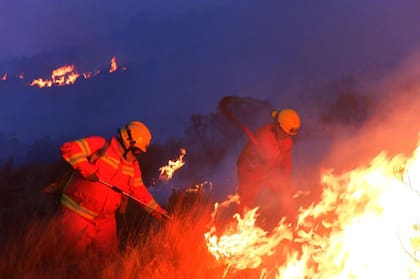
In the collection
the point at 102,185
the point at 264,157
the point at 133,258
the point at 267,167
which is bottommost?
the point at 133,258

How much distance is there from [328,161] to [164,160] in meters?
6.32

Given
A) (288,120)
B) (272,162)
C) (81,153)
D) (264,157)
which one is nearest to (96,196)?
(81,153)

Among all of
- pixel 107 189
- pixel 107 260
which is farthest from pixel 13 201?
pixel 107 260

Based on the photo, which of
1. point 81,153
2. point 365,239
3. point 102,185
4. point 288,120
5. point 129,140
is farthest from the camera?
point 288,120

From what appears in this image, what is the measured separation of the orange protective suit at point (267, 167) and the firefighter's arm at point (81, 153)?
93.1 inches

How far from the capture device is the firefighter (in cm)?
683

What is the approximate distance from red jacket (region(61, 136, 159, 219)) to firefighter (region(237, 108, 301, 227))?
167cm

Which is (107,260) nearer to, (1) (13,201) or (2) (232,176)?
(2) (232,176)

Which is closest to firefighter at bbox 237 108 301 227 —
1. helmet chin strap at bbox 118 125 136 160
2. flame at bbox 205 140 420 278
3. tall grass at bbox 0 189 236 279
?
tall grass at bbox 0 189 236 279

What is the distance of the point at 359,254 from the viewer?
4301 mm

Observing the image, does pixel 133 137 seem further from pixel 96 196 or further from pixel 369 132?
pixel 369 132

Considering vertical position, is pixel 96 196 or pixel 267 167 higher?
pixel 267 167

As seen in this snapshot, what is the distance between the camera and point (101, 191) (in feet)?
18.4

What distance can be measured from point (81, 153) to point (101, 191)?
0.58m
